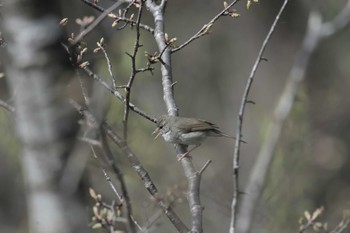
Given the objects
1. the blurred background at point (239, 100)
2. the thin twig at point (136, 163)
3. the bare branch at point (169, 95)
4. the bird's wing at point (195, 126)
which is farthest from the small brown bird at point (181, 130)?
the blurred background at point (239, 100)

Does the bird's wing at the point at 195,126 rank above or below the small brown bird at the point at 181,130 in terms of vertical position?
above

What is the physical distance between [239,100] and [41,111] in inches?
475

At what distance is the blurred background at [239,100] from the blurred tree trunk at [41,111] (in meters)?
5.32

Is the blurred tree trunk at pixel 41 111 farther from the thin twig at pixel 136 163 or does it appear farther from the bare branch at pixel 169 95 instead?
the bare branch at pixel 169 95

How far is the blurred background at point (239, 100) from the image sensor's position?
31.7 feet

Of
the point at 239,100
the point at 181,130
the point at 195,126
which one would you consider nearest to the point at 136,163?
the point at 181,130

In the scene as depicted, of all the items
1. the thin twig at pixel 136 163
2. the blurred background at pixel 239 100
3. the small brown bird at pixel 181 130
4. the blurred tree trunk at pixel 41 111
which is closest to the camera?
the blurred tree trunk at pixel 41 111

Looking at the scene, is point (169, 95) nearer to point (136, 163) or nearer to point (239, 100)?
point (136, 163)

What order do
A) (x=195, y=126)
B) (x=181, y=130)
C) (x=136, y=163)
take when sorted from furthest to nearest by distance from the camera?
(x=195, y=126) → (x=181, y=130) → (x=136, y=163)

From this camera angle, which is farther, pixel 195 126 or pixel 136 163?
pixel 195 126

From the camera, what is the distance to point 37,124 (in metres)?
2.31

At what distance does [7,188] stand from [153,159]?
135 inches

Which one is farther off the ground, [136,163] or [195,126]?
[195,126]

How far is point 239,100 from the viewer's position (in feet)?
46.9
